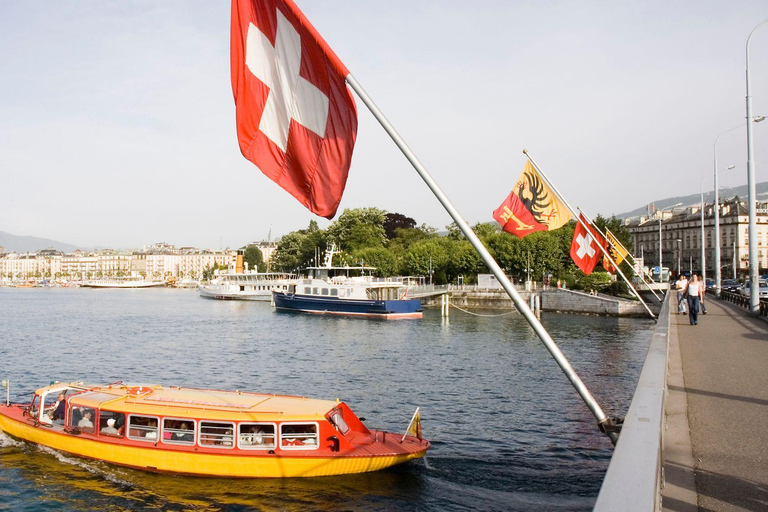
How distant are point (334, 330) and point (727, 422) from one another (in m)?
51.9

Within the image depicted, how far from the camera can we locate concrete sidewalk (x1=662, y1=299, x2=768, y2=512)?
602cm

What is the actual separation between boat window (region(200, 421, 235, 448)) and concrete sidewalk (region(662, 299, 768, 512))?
10993mm

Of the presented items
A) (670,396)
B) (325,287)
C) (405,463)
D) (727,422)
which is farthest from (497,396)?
(325,287)

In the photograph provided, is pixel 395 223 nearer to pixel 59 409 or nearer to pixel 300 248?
pixel 300 248

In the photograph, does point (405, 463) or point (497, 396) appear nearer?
point (405, 463)

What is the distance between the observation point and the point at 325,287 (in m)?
82.9

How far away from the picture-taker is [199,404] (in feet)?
60.2

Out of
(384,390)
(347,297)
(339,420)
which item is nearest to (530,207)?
(384,390)

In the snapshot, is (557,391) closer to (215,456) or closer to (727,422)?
(215,456)

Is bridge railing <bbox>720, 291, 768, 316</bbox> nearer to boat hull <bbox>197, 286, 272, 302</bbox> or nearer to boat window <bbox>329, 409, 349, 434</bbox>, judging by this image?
boat window <bbox>329, 409, 349, 434</bbox>

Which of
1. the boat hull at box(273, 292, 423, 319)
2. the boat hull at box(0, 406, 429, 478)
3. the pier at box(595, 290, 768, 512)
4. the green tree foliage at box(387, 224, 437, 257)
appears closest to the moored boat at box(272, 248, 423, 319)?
the boat hull at box(273, 292, 423, 319)

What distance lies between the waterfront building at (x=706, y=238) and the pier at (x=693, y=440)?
13306 centimetres

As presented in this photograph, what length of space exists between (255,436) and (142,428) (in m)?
3.39

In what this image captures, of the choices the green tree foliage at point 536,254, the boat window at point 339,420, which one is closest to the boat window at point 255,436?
the boat window at point 339,420
